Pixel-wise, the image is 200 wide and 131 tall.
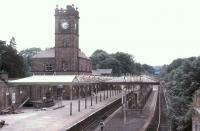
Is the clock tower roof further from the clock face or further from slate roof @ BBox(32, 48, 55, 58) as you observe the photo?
slate roof @ BBox(32, 48, 55, 58)

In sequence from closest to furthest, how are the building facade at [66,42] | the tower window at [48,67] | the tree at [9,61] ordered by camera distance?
the building facade at [66,42]
the tower window at [48,67]
the tree at [9,61]

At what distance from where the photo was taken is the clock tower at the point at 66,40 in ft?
207

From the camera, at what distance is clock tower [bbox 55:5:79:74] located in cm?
6306

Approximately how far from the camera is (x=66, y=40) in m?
63.1

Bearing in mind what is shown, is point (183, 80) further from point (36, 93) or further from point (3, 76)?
point (36, 93)

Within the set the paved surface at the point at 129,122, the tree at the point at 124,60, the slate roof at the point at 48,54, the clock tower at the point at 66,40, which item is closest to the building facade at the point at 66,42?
the clock tower at the point at 66,40

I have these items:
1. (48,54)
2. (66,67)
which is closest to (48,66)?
(48,54)

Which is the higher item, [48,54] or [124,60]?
[124,60]

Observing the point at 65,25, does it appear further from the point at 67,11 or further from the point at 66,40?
the point at 66,40

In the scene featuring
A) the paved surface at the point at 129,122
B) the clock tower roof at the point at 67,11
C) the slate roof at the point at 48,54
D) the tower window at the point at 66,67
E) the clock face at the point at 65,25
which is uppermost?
the clock tower roof at the point at 67,11

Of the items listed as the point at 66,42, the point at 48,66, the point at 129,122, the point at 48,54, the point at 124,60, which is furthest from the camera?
the point at 124,60

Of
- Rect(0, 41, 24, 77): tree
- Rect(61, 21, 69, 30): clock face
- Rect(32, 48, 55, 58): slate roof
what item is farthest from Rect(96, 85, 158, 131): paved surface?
Rect(0, 41, 24, 77): tree

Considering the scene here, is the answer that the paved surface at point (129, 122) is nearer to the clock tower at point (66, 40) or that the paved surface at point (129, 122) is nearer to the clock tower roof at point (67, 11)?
the clock tower at point (66, 40)

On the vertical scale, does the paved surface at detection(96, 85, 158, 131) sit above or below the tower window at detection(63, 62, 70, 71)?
below
